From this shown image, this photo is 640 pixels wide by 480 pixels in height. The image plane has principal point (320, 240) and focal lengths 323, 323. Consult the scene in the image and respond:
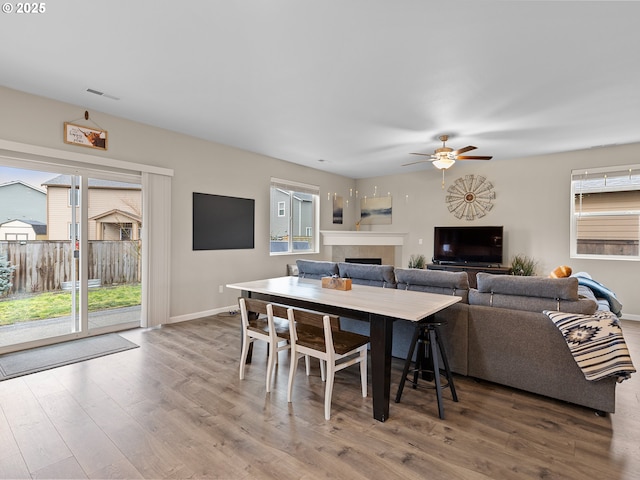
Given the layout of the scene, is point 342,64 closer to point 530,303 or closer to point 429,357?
point 530,303

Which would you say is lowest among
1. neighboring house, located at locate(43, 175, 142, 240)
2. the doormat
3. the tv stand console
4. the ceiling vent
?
the doormat

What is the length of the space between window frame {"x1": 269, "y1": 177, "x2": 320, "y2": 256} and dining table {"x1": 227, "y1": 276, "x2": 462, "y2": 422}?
3110 millimetres

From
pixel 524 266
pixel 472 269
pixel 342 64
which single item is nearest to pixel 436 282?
pixel 342 64

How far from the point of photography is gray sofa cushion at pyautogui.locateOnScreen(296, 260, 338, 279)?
3.79m

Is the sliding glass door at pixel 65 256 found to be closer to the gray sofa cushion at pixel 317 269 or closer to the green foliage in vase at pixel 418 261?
the gray sofa cushion at pixel 317 269

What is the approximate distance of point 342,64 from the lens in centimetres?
275

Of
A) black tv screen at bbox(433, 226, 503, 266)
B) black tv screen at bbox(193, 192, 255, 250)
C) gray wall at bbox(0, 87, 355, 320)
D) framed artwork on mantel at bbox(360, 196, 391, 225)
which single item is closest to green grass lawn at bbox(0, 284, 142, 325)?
gray wall at bbox(0, 87, 355, 320)

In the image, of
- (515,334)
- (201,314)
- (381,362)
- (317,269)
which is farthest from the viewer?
(201,314)

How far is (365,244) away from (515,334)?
14.7ft

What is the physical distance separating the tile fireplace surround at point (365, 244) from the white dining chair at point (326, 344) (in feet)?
13.8

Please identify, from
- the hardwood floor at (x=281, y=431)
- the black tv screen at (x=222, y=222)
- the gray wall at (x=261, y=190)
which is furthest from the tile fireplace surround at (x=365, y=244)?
the hardwood floor at (x=281, y=431)

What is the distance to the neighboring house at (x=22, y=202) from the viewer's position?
10.9 ft

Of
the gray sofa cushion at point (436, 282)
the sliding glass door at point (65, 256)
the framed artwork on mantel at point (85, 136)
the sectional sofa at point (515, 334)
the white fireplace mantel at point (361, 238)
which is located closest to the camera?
the sectional sofa at point (515, 334)

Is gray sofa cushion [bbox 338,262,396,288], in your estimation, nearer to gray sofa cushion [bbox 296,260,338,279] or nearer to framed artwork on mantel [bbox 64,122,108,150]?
gray sofa cushion [bbox 296,260,338,279]
